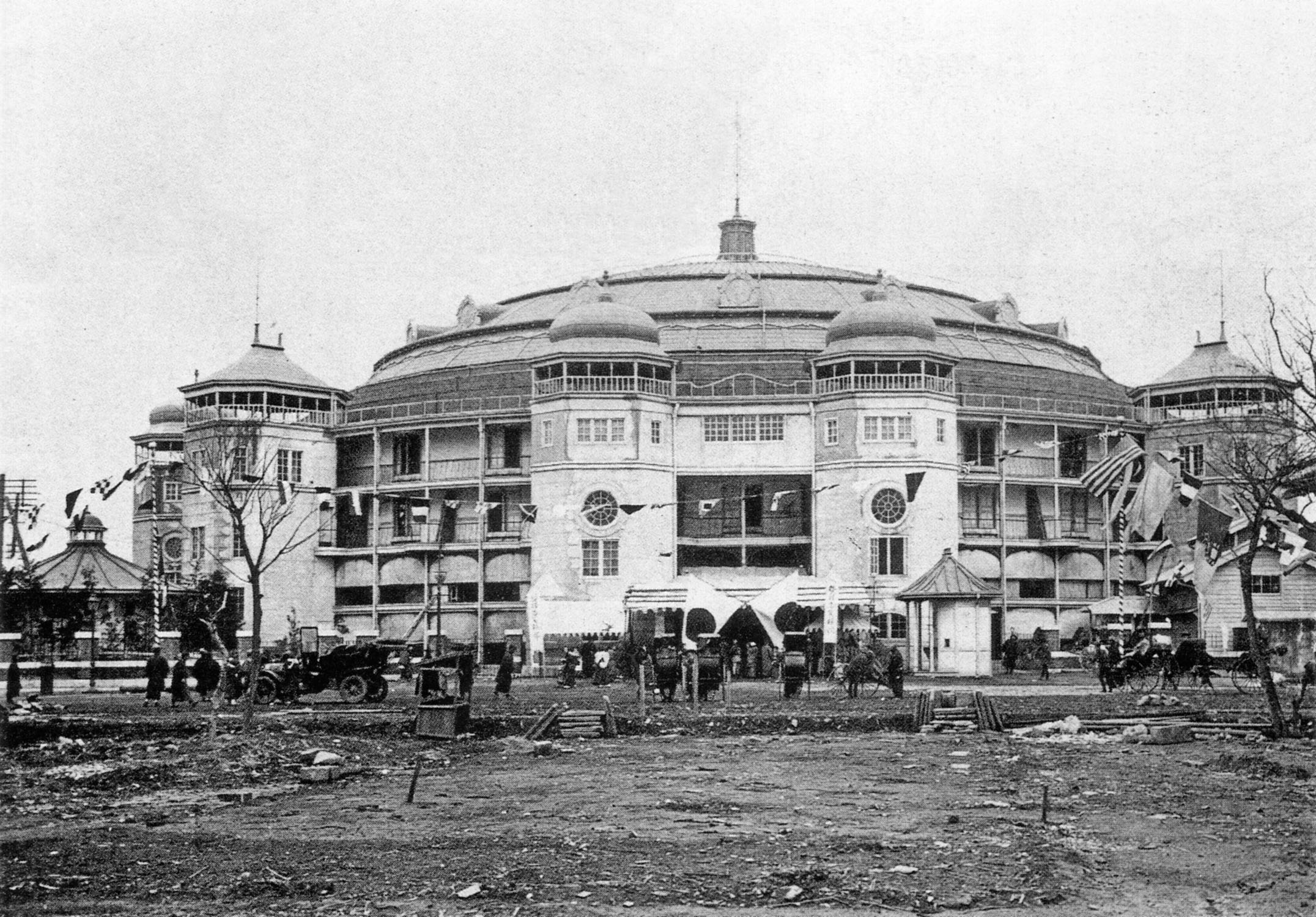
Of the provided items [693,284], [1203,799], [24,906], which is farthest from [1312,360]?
[693,284]

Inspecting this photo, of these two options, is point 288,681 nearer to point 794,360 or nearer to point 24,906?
point 24,906

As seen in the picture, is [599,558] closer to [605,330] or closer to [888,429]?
[605,330]

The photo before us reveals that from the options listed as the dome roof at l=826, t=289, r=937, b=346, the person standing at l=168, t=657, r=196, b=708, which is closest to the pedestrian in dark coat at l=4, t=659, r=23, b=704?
the person standing at l=168, t=657, r=196, b=708

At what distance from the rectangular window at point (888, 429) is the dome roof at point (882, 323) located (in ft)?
13.0

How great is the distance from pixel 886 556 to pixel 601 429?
13.3m

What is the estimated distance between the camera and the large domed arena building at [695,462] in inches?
2677

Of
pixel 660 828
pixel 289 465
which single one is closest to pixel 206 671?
pixel 660 828

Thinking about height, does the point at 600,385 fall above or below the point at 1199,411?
above

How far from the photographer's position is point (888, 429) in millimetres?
68500

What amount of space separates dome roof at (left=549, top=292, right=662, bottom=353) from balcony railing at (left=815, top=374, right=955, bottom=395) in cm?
793

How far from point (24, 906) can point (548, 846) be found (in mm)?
5051

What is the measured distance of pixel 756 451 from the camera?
7012 cm

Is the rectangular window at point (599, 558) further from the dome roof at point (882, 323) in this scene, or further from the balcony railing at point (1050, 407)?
the balcony railing at point (1050, 407)

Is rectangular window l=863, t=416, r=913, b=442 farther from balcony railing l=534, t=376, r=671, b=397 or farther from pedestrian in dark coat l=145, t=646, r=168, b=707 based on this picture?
pedestrian in dark coat l=145, t=646, r=168, b=707
